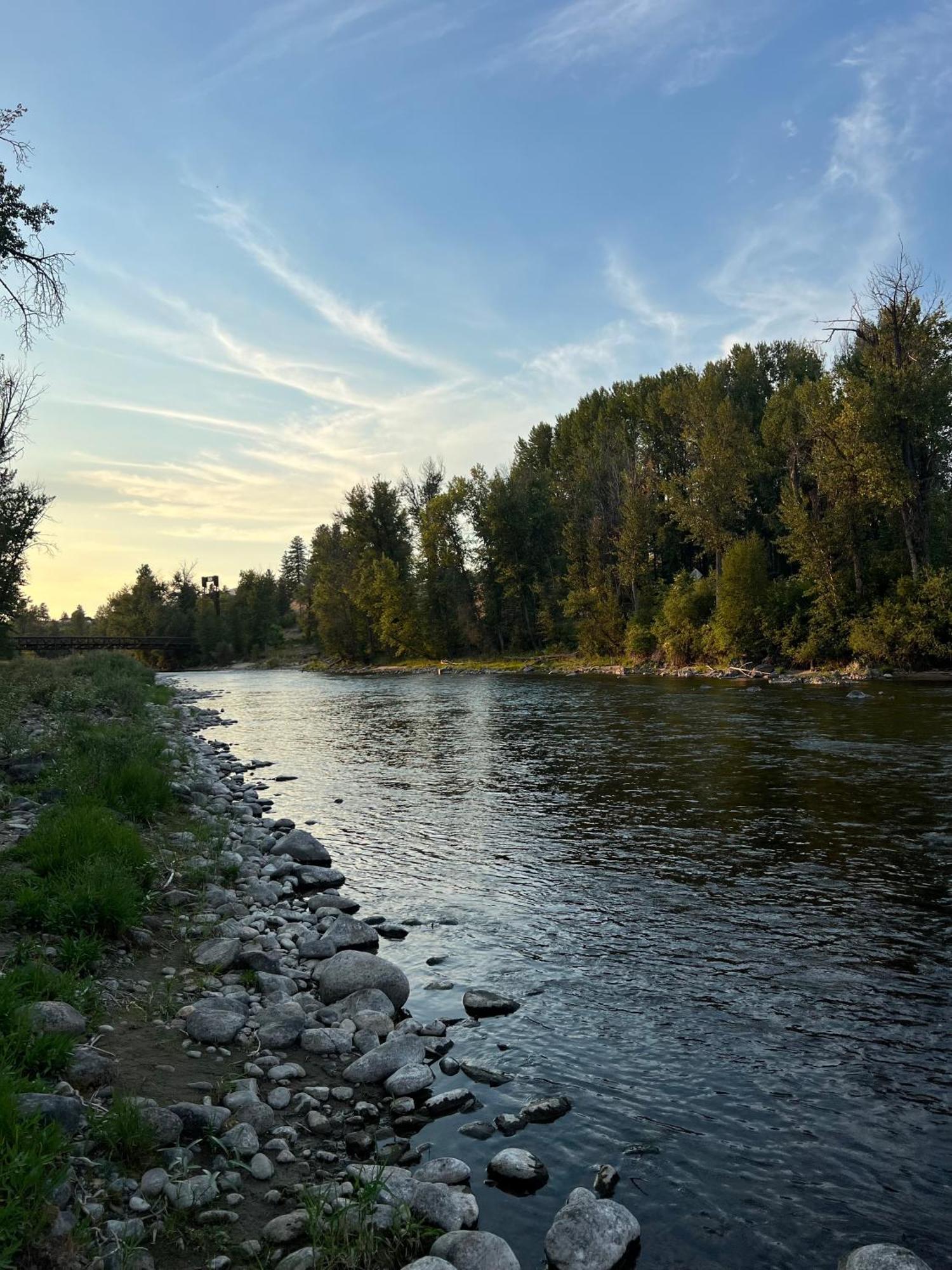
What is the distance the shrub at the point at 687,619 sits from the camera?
2304 inches

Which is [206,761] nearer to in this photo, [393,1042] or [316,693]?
[393,1042]

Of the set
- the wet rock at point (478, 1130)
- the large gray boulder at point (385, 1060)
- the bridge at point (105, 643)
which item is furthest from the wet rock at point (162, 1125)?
the bridge at point (105, 643)

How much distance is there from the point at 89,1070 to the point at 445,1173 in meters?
2.59

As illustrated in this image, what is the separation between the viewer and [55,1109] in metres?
4.91

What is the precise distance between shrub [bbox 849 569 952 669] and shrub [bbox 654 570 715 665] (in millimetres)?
13809

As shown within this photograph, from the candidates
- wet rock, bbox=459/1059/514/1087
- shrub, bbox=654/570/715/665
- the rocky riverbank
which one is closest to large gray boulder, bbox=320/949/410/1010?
the rocky riverbank

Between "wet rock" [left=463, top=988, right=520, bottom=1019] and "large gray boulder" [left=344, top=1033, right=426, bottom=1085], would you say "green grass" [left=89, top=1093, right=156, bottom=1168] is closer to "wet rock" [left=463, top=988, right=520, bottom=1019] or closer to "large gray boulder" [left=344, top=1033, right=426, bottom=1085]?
"large gray boulder" [left=344, top=1033, right=426, bottom=1085]

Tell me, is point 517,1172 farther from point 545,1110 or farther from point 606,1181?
point 545,1110

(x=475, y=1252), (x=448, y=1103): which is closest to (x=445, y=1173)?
(x=475, y=1252)

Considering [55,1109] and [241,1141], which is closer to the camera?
[55,1109]

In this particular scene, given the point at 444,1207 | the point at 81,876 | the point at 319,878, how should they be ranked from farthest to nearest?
the point at 319,878 → the point at 81,876 → the point at 444,1207

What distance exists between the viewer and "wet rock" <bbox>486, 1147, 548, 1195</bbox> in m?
5.44

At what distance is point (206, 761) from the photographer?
76.0ft

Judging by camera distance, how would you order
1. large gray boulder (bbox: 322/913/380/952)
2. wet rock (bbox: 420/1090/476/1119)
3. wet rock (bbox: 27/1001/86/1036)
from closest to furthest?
wet rock (bbox: 27/1001/86/1036)
wet rock (bbox: 420/1090/476/1119)
large gray boulder (bbox: 322/913/380/952)
